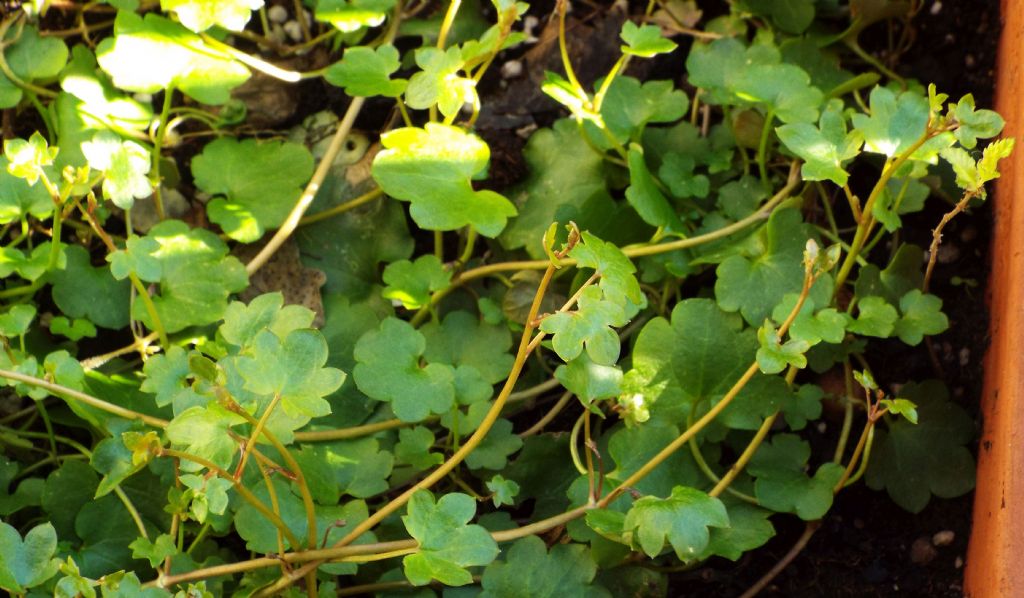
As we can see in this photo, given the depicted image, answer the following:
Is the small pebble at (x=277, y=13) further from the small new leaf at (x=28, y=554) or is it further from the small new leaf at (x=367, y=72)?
the small new leaf at (x=28, y=554)

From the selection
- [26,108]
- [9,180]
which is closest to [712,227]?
[9,180]

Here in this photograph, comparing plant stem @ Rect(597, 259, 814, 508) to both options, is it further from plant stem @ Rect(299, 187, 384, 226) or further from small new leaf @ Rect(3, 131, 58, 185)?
small new leaf @ Rect(3, 131, 58, 185)

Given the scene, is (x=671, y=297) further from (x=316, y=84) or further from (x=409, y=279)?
(x=316, y=84)

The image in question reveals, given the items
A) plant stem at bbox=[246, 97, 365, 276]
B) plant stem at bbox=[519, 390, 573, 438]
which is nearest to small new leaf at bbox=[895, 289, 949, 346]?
plant stem at bbox=[519, 390, 573, 438]

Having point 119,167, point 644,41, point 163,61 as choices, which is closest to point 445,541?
point 119,167

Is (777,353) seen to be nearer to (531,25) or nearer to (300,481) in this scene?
(300,481)
